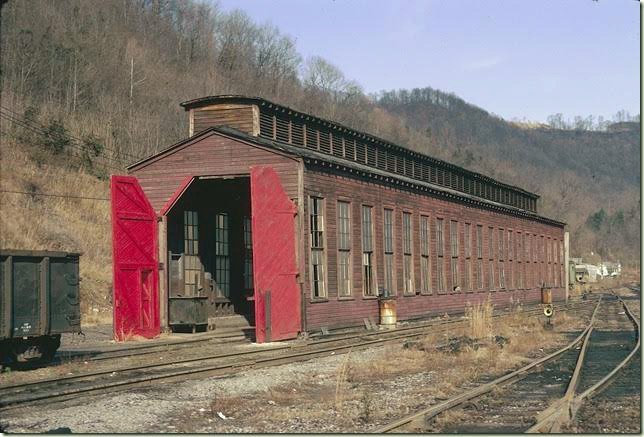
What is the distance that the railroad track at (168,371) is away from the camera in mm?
13305

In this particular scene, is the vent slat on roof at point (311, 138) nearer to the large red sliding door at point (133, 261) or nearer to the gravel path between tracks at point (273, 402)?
the large red sliding door at point (133, 261)

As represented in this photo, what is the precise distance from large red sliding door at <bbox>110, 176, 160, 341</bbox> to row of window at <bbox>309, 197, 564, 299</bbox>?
5153 mm

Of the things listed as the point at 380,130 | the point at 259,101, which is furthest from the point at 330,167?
the point at 380,130

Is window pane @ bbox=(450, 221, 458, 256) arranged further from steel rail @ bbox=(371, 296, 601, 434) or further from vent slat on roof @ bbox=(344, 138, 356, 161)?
steel rail @ bbox=(371, 296, 601, 434)

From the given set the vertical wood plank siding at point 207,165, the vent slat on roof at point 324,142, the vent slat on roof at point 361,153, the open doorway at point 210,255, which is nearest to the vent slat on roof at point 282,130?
the open doorway at point 210,255

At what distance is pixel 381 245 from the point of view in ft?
107

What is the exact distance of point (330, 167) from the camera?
2820 cm

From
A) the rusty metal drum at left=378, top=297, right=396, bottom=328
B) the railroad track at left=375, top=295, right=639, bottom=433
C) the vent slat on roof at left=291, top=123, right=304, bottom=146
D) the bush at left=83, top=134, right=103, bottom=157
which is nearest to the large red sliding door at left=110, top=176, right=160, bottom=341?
the vent slat on roof at left=291, top=123, right=304, bottom=146

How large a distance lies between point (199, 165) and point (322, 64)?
79.6 metres

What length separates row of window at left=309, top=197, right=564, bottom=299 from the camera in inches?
1096

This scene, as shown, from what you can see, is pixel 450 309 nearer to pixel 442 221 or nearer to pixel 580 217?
pixel 442 221

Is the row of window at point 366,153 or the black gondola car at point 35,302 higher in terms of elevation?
the row of window at point 366,153

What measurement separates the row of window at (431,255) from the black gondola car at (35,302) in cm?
1006

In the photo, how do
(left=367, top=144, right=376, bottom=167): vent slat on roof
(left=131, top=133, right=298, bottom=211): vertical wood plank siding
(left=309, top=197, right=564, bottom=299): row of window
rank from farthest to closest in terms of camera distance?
(left=367, top=144, right=376, bottom=167): vent slat on roof
(left=309, top=197, right=564, bottom=299): row of window
(left=131, top=133, right=298, bottom=211): vertical wood plank siding
